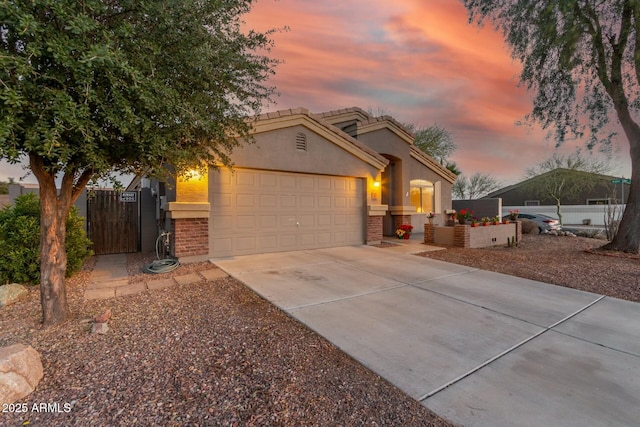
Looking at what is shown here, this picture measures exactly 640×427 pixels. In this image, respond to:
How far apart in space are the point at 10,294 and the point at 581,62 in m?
15.8

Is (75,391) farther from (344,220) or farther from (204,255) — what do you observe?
(344,220)

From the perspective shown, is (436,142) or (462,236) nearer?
(462,236)

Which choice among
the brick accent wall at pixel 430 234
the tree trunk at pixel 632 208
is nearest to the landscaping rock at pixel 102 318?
the brick accent wall at pixel 430 234

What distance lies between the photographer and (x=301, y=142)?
348 inches

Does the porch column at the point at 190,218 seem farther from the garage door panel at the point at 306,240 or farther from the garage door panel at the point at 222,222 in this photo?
the garage door panel at the point at 306,240

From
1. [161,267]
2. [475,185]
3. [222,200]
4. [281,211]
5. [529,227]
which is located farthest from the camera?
[475,185]

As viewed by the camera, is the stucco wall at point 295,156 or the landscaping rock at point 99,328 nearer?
the landscaping rock at point 99,328

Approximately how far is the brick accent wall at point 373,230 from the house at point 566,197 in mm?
21647

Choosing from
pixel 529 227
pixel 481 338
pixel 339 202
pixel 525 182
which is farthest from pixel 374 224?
pixel 525 182

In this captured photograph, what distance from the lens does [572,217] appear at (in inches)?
989

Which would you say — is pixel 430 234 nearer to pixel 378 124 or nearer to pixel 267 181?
pixel 378 124

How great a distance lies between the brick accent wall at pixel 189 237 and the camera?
7.05 m

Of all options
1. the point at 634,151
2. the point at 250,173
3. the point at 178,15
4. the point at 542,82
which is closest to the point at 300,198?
the point at 250,173

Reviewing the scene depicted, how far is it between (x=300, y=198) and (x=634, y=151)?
10.9 meters
